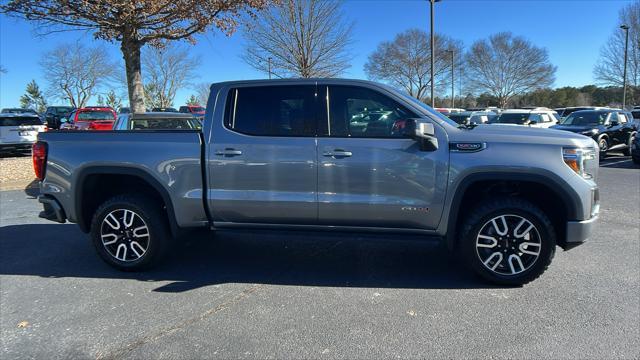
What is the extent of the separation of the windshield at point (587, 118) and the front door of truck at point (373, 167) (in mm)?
13373

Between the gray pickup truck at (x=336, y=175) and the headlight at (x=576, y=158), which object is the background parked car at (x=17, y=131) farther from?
the headlight at (x=576, y=158)

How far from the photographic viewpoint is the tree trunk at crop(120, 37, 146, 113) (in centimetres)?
1043

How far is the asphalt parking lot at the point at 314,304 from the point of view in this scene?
2934mm

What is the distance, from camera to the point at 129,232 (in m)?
4.32

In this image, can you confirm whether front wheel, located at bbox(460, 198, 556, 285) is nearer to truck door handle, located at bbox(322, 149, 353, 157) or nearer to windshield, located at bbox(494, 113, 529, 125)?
truck door handle, located at bbox(322, 149, 353, 157)

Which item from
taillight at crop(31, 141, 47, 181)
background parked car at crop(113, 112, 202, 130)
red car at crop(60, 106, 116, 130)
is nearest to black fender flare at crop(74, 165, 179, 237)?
taillight at crop(31, 141, 47, 181)

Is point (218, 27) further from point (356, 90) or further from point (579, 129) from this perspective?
point (579, 129)

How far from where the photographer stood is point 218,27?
10539mm

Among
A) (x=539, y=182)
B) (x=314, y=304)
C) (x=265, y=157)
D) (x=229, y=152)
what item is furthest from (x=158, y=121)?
(x=539, y=182)

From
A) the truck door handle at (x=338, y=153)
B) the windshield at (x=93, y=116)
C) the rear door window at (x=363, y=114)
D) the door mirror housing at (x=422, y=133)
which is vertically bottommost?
the truck door handle at (x=338, y=153)

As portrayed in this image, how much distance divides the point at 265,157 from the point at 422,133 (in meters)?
1.45

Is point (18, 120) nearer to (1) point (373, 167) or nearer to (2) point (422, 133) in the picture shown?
(1) point (373, 167)

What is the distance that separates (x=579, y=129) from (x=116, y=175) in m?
14.1

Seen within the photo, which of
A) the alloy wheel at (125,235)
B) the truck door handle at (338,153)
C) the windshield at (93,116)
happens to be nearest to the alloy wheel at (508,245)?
the truck door handle at (338,153)
